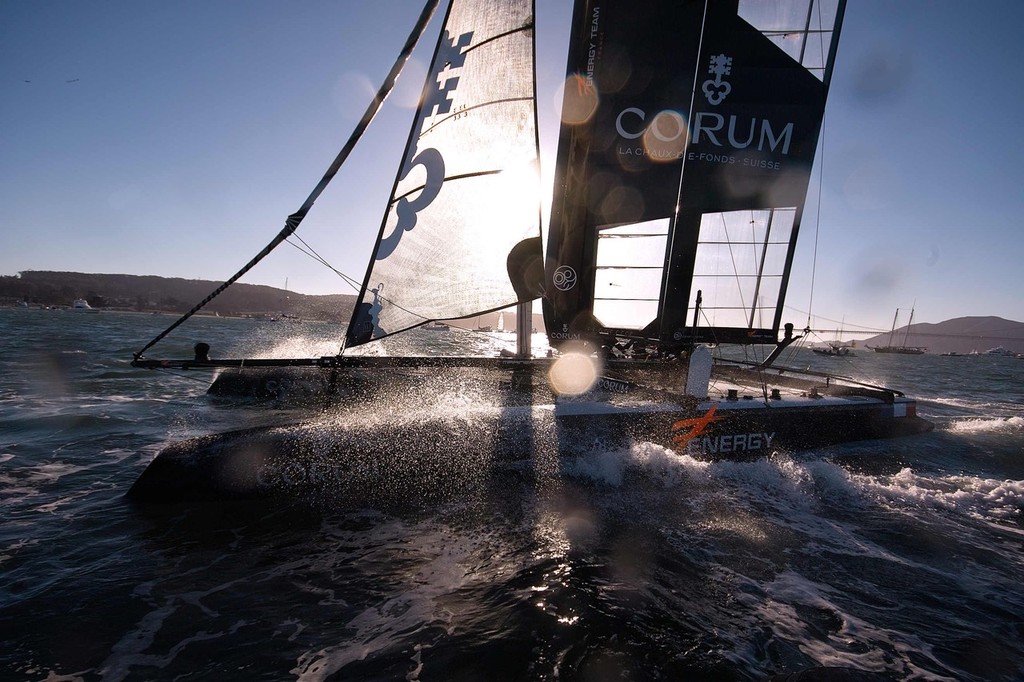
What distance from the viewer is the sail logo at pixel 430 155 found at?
6188 millimetres

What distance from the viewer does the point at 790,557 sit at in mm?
4012

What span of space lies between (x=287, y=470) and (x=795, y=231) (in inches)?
414

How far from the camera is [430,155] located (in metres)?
6.29

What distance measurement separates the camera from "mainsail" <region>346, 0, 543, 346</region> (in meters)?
6.11

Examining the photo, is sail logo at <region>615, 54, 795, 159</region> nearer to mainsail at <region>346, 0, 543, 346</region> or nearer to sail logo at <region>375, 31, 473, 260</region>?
mainsail at <region>346, 0, 543, 346</region>

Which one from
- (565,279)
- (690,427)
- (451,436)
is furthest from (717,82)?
(451,436)

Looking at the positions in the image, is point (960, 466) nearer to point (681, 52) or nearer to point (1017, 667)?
point (1017, 667)

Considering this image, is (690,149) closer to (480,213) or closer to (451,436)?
(480,213)

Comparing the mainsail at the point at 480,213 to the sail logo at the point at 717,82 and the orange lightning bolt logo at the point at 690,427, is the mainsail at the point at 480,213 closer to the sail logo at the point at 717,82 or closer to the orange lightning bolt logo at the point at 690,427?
the orange lightning bolt logo at the point at 690,427

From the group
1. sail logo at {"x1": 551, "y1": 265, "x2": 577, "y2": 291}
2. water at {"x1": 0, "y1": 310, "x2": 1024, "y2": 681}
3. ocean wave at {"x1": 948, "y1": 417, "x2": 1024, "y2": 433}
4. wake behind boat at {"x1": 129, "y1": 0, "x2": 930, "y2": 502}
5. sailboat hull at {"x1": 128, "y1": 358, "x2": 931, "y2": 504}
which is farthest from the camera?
ocean wave at {"x1": 948, "y1": 417, "x2": 1024, "y2": 433}

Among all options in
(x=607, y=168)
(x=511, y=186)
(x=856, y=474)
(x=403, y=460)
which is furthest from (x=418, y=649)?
(x=607, y=168)

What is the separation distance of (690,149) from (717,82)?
1.42 m

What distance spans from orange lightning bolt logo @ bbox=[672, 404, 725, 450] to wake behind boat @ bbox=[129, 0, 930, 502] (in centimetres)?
3

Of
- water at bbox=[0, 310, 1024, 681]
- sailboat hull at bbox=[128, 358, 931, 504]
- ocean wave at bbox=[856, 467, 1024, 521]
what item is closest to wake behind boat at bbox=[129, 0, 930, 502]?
sailboat hull at bbox=[128, 358, 931, 504]
